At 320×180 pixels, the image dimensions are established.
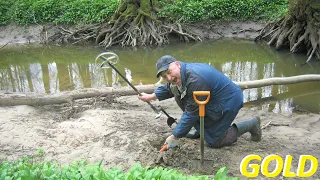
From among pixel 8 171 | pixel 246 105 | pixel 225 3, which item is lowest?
pixel 246 105

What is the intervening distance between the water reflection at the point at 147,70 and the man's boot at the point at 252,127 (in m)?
2.19

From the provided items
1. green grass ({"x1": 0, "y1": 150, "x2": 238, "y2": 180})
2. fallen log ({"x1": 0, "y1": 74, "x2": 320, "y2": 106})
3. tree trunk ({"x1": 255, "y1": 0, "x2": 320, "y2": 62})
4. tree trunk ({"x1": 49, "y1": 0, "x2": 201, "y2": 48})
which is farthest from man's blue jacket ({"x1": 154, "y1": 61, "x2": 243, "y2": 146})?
tree trunk ({"x1": 49, "y1": 0, "x2": 201, "y2": 48})

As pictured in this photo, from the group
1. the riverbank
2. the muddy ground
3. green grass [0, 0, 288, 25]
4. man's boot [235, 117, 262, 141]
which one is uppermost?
green grass [0, 0, 288, 25]

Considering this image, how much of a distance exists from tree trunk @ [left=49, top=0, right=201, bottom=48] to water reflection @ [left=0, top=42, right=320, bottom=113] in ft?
2.13

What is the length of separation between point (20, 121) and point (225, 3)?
10.5 m

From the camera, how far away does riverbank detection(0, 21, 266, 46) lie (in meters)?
13.8

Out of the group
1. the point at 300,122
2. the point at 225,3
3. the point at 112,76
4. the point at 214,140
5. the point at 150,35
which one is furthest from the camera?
the point at 225,3

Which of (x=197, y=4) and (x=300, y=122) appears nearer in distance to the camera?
(x=300, y=122)

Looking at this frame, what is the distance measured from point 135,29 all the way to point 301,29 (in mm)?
5560

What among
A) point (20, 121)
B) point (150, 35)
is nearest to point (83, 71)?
point (150, 35)

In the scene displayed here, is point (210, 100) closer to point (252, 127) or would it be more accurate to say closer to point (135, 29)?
point (252, 127)

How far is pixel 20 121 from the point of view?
5480mm

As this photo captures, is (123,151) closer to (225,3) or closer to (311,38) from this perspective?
(311,38)

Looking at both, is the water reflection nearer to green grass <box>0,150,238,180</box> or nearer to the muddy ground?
the muddy ground
